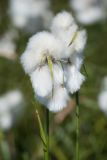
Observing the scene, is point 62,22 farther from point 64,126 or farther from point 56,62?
point 64,126

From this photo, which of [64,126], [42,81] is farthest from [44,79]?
[64,126]

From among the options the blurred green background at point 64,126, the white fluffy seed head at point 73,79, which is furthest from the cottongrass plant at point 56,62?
the blurred green background at point 64,126

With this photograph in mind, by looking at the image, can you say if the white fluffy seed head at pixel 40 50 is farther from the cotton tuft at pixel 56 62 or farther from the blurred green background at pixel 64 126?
the blurred green background at pixel 64 126

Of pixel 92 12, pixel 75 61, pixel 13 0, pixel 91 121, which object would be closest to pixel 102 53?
pixel 92 12

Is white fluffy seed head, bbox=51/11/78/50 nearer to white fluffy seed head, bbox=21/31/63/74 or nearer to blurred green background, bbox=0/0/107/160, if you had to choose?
white fluffy seed head, bbox=21/31/63/74

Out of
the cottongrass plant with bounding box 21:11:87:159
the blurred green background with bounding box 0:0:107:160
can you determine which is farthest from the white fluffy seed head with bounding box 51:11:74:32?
the blurred green background with bounding box 0:0:107:160

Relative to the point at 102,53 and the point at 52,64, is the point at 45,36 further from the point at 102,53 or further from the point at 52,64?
the point at 102,53

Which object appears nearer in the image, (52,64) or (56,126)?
(52,64)
